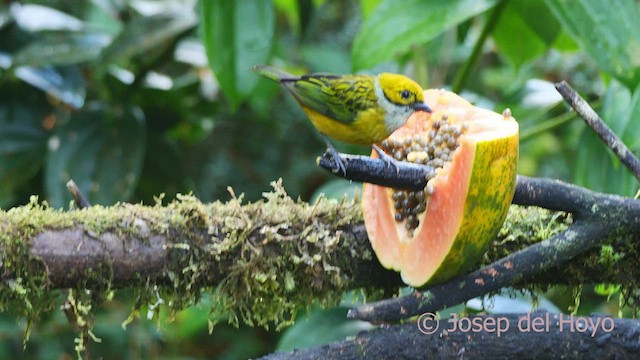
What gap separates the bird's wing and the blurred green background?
0.31m

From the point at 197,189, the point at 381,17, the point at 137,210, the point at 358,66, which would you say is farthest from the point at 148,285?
the point at 197,189

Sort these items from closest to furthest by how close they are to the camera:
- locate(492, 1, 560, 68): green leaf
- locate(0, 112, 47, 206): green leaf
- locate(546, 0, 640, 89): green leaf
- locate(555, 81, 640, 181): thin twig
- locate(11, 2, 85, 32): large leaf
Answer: locate(555, 81, 640, 181): thin twig < locate(546, 0, 640, 89): green leaf < locate(492, 1, 560, 68): green leaf < locate(0, 112, 47, 206): green leaf < locate(11, 2, 85, 32): large leaf

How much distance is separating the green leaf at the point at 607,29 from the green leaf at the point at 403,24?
8.0 inches

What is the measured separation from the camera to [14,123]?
255cm

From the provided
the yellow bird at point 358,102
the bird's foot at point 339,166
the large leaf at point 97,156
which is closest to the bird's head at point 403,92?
the yellow bird at point 358,102

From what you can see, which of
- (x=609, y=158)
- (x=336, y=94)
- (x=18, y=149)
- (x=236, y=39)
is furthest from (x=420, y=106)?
(x=18, y=149)

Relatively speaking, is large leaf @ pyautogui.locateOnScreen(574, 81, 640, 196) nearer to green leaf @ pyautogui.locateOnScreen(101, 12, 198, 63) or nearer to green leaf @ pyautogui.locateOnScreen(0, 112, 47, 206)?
green leaf @ pyautogui.locateOnScreen(101, 12, 198, 63)

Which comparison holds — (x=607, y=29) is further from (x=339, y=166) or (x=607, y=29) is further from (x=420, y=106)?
(x=339, y=166)

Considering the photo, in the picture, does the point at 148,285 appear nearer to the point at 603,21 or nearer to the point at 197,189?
the point at 603,21

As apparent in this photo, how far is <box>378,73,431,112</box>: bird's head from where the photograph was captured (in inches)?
49.7

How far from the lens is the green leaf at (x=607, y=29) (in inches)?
60.7

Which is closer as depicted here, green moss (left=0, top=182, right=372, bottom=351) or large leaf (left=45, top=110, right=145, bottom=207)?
green moss (left=0, top=182, right=372, bottom=351)

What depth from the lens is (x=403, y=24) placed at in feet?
5.64

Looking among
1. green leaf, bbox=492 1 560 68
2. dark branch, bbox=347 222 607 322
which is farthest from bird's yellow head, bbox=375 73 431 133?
green leaf, bbox=492 1 560 68
